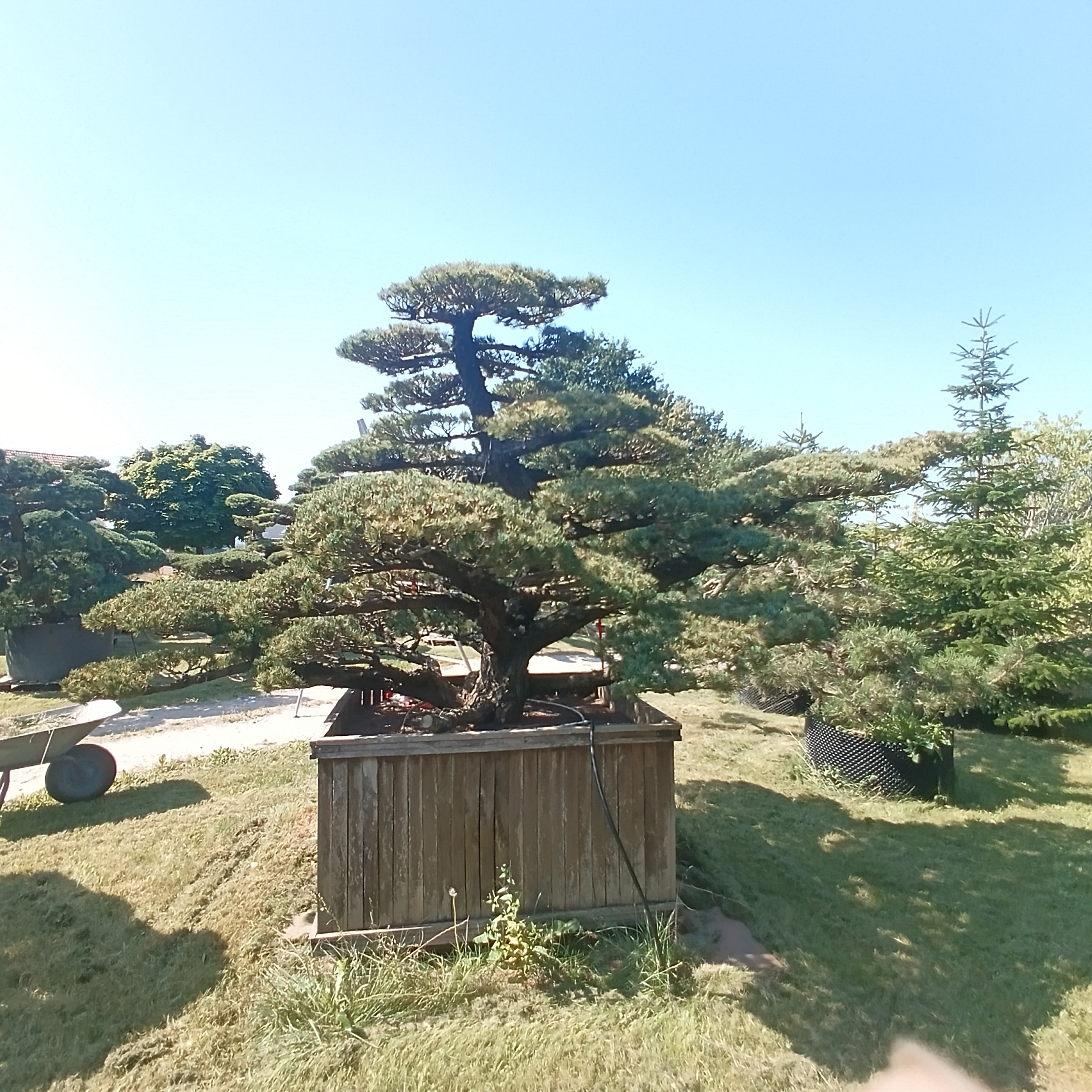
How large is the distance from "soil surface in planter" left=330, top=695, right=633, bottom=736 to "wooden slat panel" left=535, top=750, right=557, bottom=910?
156 millimetres

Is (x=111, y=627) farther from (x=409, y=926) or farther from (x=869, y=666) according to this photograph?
(x=869, y=666)

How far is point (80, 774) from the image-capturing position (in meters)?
5.29

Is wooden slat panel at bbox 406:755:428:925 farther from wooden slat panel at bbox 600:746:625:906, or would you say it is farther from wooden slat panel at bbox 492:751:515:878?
wooden slat panel at bbox 600:746:625:906

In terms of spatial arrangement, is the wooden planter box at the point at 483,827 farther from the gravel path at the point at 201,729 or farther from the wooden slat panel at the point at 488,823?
the gravel path at the point at 201,729

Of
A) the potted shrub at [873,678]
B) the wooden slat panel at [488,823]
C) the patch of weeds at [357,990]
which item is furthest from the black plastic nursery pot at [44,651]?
the potted shrub at [873,678]

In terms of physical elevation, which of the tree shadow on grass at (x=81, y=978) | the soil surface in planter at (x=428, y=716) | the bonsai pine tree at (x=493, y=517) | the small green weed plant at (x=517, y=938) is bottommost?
the tree shadow on grass at (x=81, y=978)

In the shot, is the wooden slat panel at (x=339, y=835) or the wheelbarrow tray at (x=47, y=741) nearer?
the wooden slat panel at (x=339, y=835)

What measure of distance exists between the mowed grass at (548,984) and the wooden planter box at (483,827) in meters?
0.31

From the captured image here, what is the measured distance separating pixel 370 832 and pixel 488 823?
516mm

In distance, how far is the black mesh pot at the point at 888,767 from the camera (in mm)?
5730

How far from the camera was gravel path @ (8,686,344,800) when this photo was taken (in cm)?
643

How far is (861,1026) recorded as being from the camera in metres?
2.70

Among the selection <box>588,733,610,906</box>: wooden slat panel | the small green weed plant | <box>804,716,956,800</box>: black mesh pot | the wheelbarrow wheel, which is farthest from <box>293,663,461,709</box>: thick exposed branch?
<box>804,716,956,800</box>: black mesh pot

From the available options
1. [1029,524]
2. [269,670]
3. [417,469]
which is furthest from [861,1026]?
[1029,524]
